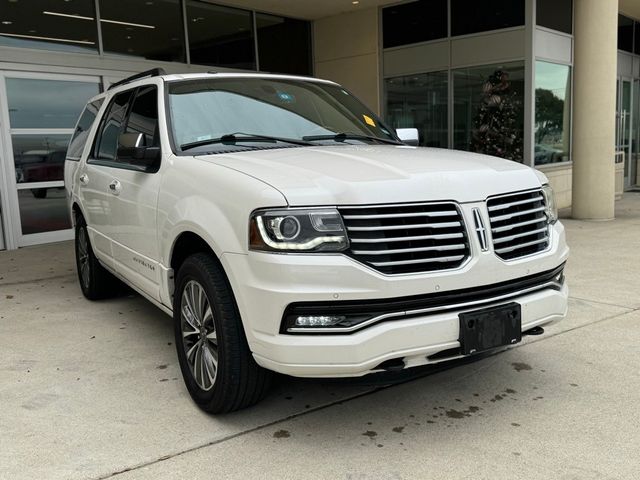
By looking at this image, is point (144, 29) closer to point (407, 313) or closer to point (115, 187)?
point (115, 187)

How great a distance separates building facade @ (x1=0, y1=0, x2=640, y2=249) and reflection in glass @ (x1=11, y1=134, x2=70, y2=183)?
2 cm

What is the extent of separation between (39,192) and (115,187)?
18.9 feet

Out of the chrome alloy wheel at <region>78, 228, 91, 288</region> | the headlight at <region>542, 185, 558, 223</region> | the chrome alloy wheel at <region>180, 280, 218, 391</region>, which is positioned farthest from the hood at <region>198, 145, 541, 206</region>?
the chrome alloy wheel at <region>78, 228, 91, 288</region>

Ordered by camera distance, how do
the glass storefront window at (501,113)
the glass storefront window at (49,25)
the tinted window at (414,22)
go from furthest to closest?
the tinted window at (414,22)
the glass storefront window at (501,113)
the glass storefront window at (49,25)

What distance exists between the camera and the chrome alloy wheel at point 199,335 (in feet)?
10.5

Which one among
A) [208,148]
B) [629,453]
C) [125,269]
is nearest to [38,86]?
[125,269]

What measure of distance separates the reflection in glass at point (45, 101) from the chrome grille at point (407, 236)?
8081 millimetres

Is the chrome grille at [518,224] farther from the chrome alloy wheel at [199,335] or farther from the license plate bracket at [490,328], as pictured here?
the chrome alloy wheel at [199,335]

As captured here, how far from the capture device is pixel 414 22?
12.4 m

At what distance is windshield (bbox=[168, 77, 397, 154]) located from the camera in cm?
377

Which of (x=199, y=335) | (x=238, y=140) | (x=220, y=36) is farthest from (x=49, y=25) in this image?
(x=199, y=335)

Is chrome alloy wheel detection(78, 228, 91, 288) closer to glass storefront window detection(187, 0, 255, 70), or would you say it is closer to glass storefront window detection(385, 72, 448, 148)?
glass storefront window detection(187, 0, 255, 70)

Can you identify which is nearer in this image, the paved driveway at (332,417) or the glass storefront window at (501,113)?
the paved driveway at (332,417)

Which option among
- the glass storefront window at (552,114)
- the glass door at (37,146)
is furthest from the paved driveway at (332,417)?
the glass storefront window at (552,114)
